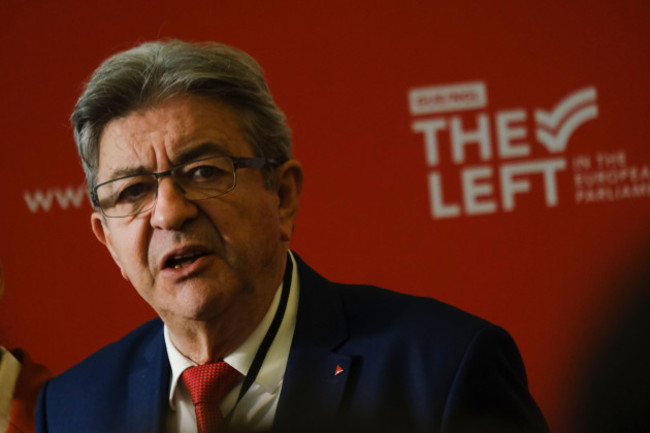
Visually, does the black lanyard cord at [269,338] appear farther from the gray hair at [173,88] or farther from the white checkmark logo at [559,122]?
the white checkmark logo at [559,122]

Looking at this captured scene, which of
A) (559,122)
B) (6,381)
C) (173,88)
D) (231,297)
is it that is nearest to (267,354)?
(231,297)

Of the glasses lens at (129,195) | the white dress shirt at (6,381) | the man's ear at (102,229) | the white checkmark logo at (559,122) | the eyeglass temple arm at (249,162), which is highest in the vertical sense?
the white checkmark logo at (559,122)

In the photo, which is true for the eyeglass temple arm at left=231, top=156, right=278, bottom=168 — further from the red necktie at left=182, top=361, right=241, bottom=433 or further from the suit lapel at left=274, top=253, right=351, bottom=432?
the red necktie at left=182, top=361, right=241, bottom=433

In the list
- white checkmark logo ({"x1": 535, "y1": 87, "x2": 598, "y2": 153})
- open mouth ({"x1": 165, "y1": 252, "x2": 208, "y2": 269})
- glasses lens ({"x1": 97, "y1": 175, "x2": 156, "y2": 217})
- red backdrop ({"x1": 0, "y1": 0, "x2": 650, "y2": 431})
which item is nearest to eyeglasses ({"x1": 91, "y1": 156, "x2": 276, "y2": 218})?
glasses lens ({"x1": 97, "y1": 175, "x2": 156, "y2": 217})

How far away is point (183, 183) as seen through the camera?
5.23ft

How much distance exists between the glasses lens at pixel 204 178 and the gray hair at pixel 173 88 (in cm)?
11

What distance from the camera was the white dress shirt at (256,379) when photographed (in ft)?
5.40

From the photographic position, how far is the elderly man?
1568 millimetres

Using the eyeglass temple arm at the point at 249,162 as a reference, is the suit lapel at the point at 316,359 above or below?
below

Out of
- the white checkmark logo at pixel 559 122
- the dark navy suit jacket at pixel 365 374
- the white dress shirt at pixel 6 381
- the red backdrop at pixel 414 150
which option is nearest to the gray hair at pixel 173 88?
the dark navy suit jacket at pixel 365 374

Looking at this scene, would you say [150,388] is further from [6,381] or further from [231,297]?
[6,381]

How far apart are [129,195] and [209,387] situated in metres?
0.43

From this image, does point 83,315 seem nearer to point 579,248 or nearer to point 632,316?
point 579,248

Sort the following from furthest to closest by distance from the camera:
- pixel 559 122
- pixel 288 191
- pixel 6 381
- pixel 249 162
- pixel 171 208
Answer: pixel 559 122
pixel 6 381
pixel 288 191
pixel 249 162
pixel 171 208
